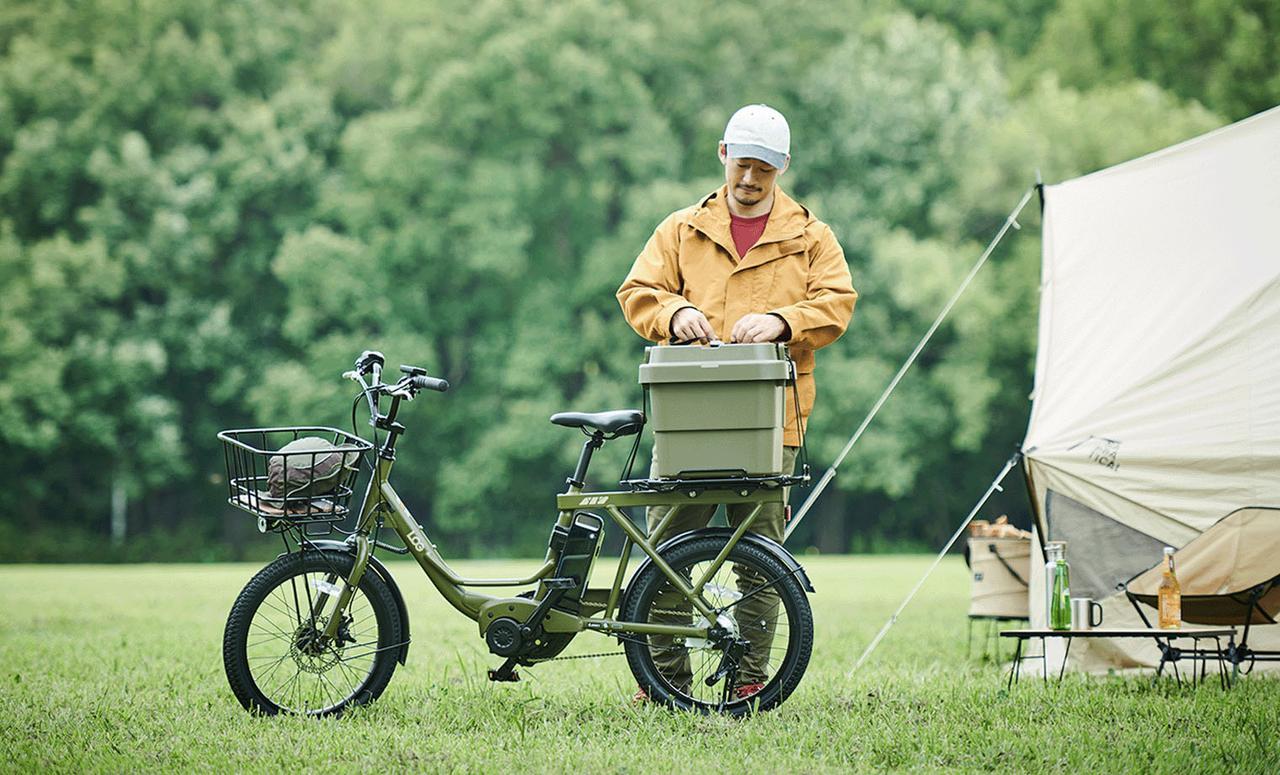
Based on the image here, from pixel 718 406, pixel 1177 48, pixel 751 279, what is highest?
pixel 1177 48

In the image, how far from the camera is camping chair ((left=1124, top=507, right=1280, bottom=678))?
5.64 metres

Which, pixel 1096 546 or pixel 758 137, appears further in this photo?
pixel 1096 546

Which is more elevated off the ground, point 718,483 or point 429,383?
point 429,383

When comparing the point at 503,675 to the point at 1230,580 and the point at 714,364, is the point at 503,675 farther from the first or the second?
the point at 1230,580

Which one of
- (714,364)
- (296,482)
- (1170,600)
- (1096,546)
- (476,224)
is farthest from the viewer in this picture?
(476,224)

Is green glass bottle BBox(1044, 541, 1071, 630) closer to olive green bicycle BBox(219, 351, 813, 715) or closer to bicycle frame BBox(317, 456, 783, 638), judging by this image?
olive green bicycle BBox(219, 351, 813, 715)

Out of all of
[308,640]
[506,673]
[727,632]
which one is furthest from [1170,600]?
[308,640]

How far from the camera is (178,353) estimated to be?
90.7 ft

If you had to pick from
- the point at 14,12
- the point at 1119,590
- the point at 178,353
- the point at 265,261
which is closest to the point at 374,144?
the point at 265,261

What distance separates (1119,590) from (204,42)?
85.2 feet

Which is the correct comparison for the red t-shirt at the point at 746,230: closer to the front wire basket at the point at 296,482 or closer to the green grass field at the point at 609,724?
the front wire basket at the point at 296,482

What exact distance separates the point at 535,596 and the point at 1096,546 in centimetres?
283

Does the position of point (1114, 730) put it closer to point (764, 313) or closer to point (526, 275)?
point (764, 313)

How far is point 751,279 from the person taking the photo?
493 cm
